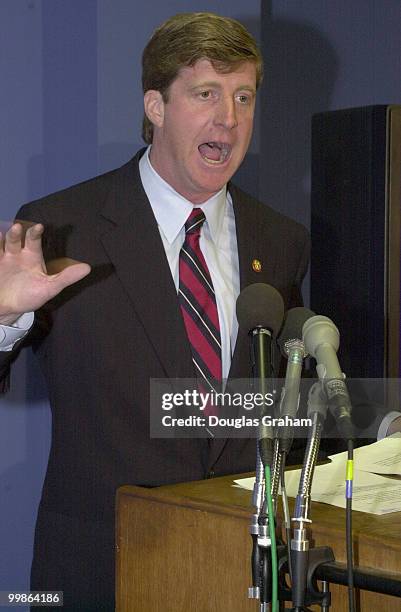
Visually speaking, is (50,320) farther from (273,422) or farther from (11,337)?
(273,422)

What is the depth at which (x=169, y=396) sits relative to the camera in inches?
78.9

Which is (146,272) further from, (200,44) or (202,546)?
(202,546)

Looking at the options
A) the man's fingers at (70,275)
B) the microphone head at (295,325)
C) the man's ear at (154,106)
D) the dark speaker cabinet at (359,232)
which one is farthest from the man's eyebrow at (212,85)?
the microphone head at (295,325)

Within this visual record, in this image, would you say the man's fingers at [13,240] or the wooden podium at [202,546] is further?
the man's fingers at [13,240]

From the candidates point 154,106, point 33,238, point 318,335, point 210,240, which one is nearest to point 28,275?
point 33,238

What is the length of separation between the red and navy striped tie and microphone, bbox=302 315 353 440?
88 cm

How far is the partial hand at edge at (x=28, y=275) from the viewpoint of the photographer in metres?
1.53

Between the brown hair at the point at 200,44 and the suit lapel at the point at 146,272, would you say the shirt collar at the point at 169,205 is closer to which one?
the suit lapel at the point at 146,272

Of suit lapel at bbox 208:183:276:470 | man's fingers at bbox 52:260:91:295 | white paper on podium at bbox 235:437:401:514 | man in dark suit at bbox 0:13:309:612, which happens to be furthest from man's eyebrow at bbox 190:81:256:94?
white paper on podium at bbox 235:437:401:514

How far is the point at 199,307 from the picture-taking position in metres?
2.09

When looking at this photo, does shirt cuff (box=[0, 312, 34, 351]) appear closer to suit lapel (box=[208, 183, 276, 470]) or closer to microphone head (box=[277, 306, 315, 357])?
suit lapel (box=[208, 183, 276, 470])

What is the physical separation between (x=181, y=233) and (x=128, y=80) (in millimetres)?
599

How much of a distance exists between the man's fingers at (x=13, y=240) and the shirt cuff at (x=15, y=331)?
0.23 m

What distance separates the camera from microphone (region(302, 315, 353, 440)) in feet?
3.37
